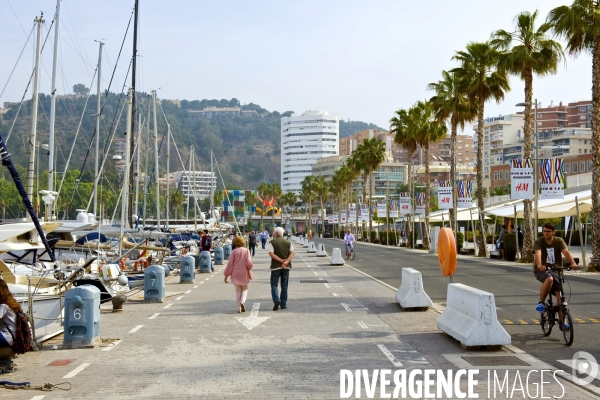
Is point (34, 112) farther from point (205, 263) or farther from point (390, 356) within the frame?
point (390, 356)

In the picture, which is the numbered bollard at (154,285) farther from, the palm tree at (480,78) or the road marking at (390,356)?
the palm tree at (480,78)

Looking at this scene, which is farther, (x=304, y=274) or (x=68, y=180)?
(x=68, y=180)

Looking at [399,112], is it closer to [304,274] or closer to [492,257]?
[492,257]

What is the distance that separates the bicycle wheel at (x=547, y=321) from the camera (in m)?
12.0

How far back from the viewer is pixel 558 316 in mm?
11844

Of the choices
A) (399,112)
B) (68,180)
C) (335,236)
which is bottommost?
(335,236)

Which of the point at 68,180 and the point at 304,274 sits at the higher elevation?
the point at 68,180

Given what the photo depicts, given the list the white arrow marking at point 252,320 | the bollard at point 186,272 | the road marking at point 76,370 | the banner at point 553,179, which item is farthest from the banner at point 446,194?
the road marking at point 76,370

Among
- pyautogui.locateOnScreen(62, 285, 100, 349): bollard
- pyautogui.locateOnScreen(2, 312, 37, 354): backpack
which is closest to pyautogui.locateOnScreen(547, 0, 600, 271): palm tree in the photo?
pyautogui.locateOnScreen(62, 285, 100, 349): bollard

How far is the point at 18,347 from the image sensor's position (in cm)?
1020

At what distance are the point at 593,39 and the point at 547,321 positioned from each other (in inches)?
973

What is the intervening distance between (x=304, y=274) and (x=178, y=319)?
15.6 metres

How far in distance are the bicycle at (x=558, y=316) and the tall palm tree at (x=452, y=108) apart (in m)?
41.2

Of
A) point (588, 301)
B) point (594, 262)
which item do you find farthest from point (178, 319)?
point (594, 262)
